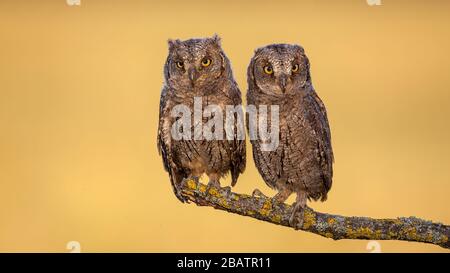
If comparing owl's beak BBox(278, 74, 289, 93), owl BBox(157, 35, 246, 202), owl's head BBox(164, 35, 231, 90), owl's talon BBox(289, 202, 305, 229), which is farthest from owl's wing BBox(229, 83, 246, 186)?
owl's talon BBox(289, 202, 305, 229)

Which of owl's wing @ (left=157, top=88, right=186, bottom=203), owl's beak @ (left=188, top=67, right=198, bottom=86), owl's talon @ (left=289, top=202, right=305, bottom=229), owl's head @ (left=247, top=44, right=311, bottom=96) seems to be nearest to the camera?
owl's talon @ (left=289, top=202, right=305, bottom=229)

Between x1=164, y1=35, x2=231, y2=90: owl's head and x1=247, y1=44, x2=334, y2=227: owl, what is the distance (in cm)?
21

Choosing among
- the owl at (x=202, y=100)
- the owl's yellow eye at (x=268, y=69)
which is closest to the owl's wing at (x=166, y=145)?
the owl at (x=202, y=100)

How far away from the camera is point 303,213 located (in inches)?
134

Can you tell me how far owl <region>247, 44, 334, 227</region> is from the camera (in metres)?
3.63

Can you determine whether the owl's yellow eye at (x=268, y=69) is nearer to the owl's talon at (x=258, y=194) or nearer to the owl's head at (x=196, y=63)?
the owl's head at (x=196, y=63)

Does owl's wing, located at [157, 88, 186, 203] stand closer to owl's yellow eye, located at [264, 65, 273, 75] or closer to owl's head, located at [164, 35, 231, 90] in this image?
owl's head, located at [164, 35, 231, 90]

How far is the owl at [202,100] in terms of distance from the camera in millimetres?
3777

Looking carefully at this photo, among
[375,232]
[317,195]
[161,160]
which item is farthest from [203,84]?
[375,232]

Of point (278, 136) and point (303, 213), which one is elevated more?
point (278, 136)

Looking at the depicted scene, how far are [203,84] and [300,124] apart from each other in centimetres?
64

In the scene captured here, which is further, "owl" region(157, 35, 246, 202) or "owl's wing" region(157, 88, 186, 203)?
"owl's wing" region(157, 88, 186, 203)

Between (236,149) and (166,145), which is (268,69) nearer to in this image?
(236,149)

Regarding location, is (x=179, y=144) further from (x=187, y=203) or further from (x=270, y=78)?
(x=270, y=78)
